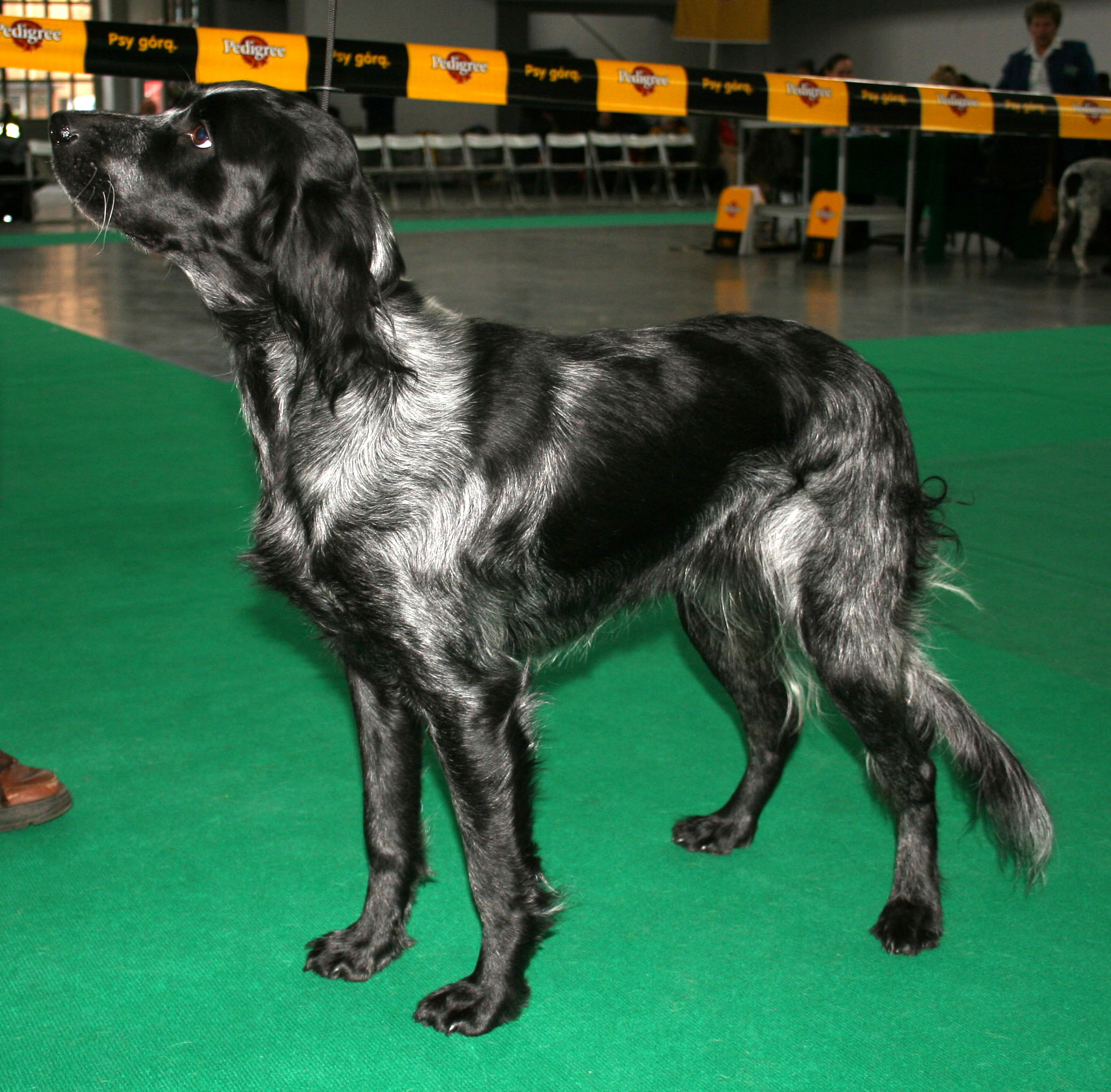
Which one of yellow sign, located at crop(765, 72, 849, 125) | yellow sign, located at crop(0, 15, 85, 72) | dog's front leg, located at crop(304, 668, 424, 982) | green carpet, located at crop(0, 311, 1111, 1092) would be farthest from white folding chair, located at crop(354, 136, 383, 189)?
dog's front leg, located at crop(304, 668, 424, 982)

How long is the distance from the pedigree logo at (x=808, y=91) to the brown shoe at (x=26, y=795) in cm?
743

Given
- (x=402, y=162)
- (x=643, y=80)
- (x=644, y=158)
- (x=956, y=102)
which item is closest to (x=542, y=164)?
(x=644, y=158)

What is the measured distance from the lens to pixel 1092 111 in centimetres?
1042

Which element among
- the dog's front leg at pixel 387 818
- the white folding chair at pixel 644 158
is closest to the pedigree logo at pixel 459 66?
the dog's front leg at pixel 387 818

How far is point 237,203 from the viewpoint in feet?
6.87

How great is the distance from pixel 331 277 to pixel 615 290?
29.7ft

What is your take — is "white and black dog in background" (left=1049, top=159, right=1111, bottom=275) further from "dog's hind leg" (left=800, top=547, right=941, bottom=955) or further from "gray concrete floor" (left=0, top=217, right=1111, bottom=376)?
"dog's hind leg" (left=800, top=547, right=941, bottom=955)

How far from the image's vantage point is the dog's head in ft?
6.64

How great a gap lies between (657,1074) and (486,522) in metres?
0.93

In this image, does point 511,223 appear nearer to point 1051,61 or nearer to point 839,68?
point 839,68

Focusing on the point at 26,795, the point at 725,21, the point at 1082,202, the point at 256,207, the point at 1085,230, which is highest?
the point at 725,21

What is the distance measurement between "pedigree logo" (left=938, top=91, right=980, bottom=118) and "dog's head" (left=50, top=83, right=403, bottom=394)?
8621mm

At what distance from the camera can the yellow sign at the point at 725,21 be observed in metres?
17.2

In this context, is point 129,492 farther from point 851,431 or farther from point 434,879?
point 851,431
